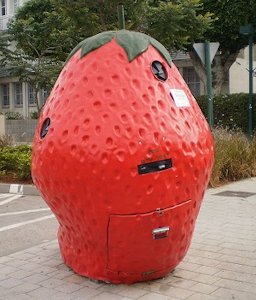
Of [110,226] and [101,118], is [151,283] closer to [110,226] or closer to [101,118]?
[110,226]

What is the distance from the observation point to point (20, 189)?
383 inches

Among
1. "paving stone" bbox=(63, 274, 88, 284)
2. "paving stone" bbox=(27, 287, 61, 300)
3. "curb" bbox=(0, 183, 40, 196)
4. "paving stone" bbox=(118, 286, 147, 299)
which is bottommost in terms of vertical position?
"paving stone" bbox=(27, 287, 61, 300)

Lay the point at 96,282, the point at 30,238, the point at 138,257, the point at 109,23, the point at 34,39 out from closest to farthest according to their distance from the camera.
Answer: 1. the point at 138,257
2. the point at 96,282
3. the point at 30,238
4. the point at 109,23
5. the point at 34,39

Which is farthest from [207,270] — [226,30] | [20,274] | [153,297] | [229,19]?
[226,30]

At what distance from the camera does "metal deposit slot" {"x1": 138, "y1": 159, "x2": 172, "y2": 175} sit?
3.62 m

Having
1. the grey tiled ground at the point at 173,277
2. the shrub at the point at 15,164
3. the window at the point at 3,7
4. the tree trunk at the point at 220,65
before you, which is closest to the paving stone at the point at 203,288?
the grey tiled ground at the point at 173,277

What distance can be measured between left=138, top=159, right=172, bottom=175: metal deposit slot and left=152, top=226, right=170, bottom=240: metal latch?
48cm

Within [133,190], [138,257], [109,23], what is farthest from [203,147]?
[109,23]

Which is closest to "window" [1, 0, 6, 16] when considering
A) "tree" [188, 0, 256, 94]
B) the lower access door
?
"tree" [188, 0, 256, 94]

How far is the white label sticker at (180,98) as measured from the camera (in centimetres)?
398

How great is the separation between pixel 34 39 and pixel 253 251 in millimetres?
17798

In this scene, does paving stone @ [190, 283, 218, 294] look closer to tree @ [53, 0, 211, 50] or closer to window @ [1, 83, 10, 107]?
tree @ [53, 0, 211, 50]

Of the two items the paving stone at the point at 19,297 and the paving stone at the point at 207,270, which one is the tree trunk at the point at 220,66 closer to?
the paving stone at the point at 207,270

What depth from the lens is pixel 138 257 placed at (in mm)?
3867
